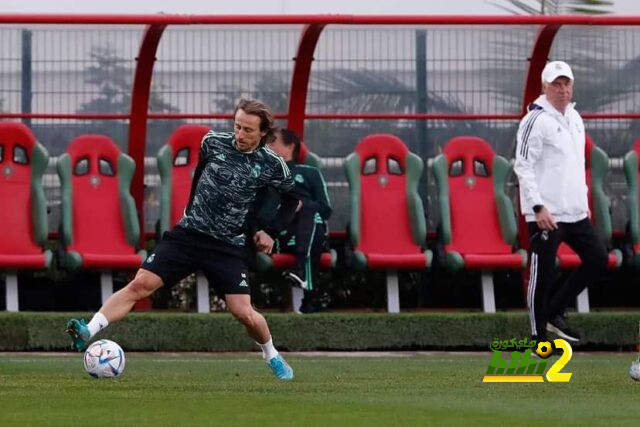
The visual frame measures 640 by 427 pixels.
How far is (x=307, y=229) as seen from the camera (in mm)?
15094

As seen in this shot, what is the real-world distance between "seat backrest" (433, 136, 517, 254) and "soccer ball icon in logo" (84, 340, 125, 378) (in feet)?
20.2

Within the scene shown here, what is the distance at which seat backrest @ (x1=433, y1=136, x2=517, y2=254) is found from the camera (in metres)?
16.1

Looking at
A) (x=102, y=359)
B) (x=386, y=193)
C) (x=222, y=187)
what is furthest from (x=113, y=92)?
(x=102, y=359)

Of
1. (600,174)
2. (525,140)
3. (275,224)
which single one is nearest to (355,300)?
(600,174)

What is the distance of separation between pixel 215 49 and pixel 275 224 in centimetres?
539

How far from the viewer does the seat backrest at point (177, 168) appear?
15641 mm

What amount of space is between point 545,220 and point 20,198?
545 centimetres

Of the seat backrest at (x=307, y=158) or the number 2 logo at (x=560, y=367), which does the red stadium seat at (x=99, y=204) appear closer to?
the seat backrest at (x=307, y=158)

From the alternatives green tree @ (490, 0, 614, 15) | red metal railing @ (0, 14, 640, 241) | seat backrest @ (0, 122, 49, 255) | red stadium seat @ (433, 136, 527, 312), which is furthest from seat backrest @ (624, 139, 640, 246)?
seat backrest @ (0, 122, 49, 255)

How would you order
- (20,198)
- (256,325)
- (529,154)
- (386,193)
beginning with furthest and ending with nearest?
(386,193) → (20,198) → (529,154) → (256,325)

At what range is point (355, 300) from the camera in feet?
54.7

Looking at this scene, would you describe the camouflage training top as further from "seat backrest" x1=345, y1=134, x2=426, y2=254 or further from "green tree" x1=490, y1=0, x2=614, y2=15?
"green tree" x1=490, y1=0, x2=614, y2=15

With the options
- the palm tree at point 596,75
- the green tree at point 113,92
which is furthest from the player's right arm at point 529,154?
the green tree at point 113,92

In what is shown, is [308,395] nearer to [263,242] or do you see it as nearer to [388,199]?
[263,242]
